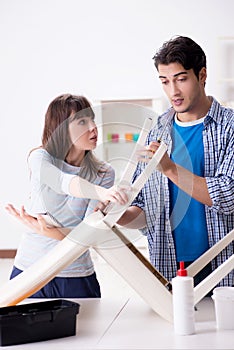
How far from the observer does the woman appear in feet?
6.20

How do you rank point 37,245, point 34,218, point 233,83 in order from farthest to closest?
point 233,83, point 37,245, point 34,218

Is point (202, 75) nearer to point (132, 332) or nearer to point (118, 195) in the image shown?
point (118, 195)

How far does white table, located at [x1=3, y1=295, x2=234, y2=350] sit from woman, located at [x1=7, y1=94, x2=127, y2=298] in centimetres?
29

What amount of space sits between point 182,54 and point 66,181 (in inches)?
21.4

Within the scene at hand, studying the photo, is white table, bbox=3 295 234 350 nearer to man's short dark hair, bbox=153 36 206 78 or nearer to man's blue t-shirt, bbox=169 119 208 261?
man's blue t-shirt, bbox=169 119 208 261

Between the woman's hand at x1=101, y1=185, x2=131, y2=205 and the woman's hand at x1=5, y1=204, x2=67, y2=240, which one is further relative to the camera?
the woman's hand at x1=5, y1=204, x2=67, y2=240

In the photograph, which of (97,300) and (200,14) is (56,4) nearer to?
(200,14)

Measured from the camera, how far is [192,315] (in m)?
1.63

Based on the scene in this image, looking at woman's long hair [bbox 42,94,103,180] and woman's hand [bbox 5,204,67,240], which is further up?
woman's long hair [bbox 42,94,103,180]

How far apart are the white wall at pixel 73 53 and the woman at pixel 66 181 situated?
13.7 ft

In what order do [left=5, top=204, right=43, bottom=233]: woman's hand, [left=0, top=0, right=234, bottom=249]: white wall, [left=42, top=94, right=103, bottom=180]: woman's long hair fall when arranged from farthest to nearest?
[left=0, top=0, right=234, bottom=249]: white wall < [left=42, top=94, right=103, bottom=180]: woman's long hair < [left=5, top=204, right=43, bottom=233]: woman's hand

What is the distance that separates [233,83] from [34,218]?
4.63 meters

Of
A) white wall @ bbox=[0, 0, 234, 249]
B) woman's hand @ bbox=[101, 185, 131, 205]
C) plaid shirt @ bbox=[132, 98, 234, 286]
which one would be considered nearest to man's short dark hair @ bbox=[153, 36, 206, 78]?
plaid shirt @ bbox=[132, 98, 234, 286]

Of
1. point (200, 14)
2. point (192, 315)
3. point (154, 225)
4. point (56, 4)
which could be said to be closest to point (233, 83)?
point (200, 14)
